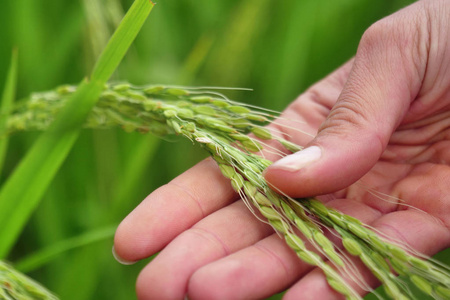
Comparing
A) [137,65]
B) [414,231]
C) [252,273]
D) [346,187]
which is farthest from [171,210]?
[137,65]

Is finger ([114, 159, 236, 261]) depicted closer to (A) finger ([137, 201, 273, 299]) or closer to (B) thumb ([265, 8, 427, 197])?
(A) finger ([137, 201, 273, 299])

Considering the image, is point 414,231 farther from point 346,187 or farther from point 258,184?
point 258,184

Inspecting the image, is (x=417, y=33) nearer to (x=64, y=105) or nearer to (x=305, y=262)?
(x=305, y=262)

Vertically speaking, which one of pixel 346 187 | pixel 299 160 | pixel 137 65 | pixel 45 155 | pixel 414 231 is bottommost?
pixel 414 231

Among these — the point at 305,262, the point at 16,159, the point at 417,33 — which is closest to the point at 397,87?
the point at 417,33

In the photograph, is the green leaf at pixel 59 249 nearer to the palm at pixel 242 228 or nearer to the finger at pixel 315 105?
the palm at pixel 242 228

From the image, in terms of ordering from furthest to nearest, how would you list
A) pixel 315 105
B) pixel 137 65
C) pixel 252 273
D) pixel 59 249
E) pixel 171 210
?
pixel 137 65, pixel 315 105, pixel 59 249, pixel 171 210, pixel 252 273
